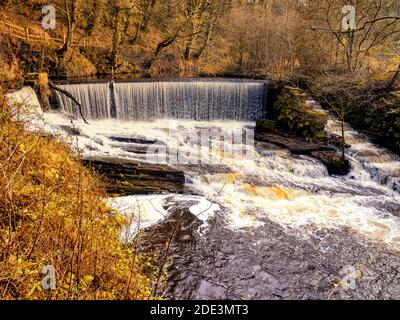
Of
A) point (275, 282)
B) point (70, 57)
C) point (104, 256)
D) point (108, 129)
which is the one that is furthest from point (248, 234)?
point (70, 57)

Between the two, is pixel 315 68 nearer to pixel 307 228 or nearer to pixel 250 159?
pixel 250 159

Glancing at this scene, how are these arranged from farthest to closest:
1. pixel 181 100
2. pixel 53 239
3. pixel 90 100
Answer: pixel 181 100
pixel 90 100
pixel 53 239

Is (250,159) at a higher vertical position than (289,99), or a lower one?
lower

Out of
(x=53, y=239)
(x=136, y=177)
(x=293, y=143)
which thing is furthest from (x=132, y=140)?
(x=53, y=239)

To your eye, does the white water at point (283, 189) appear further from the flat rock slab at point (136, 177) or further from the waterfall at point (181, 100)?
the waterfall at point (181, 100)

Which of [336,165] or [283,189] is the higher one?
[336,165]

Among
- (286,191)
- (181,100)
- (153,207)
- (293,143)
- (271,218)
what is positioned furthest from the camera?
(181,100)

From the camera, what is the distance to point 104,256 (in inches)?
176

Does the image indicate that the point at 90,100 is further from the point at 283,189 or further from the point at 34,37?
the point at 283,189

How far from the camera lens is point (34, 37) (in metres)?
17.0

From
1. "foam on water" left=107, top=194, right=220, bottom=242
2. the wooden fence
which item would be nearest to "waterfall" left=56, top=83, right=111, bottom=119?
the wooden fence

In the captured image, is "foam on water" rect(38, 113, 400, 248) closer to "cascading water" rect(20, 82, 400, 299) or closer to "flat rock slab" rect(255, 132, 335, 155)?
"cascading water" rect(20, 82, 400, 299)

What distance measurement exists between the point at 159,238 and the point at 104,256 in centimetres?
228

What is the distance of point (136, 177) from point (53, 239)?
193 inches
